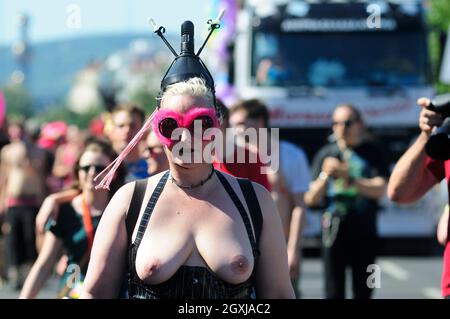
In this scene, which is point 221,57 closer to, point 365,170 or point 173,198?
point 365,170

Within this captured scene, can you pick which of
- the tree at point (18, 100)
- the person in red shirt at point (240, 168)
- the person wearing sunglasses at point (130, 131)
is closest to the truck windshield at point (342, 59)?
the person wearing sunglasses at point (130, 131)

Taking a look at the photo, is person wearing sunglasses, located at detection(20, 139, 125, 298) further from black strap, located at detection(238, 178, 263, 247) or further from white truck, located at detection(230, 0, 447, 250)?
white truck, located at detection(230, 0, 447, 250)

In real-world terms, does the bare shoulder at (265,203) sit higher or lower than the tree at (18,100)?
lower

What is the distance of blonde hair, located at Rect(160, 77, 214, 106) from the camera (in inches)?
162

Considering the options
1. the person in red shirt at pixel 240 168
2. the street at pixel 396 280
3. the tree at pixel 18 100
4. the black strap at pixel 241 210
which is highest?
the tree at pixel 18 100

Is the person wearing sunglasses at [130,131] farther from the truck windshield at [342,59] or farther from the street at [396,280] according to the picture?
the truck windshield at [342,59]

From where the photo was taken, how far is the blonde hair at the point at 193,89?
411 cm

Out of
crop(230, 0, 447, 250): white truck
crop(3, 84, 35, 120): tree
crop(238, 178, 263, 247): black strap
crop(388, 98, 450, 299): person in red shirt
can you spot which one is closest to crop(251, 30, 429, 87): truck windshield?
crop(230, 0, 447, 250): white truck

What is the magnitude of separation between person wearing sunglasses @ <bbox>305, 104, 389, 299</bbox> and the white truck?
7.18m

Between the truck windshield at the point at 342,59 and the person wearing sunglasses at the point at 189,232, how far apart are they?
13.2m

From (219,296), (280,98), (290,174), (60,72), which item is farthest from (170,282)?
(60,72)

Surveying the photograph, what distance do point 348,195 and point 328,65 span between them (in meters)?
7.61

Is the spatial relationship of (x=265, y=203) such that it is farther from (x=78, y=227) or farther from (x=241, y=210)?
(x=78, y=227)
